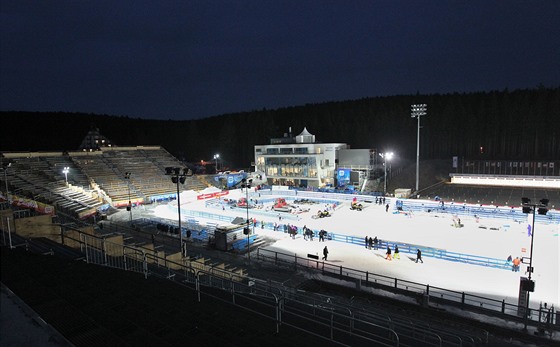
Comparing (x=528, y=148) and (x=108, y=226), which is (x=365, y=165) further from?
(x=108, y=226)

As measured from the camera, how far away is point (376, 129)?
78.9 m

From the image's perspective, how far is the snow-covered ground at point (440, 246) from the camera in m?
17.9

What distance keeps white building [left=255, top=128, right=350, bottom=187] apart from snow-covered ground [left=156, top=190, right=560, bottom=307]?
21.4 m

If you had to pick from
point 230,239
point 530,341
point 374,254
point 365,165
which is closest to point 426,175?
point 365,165

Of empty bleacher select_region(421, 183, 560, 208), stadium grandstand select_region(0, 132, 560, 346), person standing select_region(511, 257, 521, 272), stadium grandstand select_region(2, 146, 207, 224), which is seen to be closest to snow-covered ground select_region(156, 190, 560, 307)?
person standing select_region(511, 257, 521, 272)

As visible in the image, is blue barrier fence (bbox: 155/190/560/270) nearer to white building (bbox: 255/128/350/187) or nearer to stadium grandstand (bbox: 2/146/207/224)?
stadium grandstand (bbox: 2/146/207/224)

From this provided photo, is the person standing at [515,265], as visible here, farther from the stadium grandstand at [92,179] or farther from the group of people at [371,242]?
the stadium grandstand at [92,179]

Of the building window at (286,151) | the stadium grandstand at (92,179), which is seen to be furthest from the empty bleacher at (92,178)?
the building window at (286,151)

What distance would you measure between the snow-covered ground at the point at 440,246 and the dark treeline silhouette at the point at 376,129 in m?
37.6

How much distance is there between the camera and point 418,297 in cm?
1555

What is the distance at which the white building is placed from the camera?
201 feet

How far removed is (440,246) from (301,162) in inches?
1548

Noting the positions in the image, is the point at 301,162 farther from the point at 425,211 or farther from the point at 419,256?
the point at 419,256

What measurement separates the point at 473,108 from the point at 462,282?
6792cm
